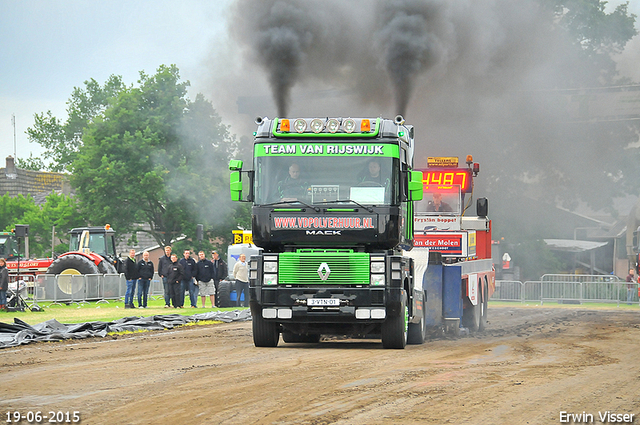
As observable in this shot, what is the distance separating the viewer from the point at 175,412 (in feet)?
23.7

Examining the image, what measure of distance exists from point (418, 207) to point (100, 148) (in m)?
28.5

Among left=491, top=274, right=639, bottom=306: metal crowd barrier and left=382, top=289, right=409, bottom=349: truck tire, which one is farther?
left=491, top=274, right=639, bottom=306: metal crowd barrier

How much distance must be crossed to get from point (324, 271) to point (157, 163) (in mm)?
31526

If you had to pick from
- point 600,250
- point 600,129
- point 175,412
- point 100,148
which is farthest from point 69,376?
point 600,250

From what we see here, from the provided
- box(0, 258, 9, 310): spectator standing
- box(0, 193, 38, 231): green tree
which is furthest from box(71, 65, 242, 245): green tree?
box(0, 258, 9, 310): spectator standing

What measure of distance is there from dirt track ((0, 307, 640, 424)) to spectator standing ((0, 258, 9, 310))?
339 inches

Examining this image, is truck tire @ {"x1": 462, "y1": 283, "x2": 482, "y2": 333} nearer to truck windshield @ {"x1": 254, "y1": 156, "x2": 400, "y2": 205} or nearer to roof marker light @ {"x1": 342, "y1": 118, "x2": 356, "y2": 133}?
truck windshield @ {"x1": 254, "y1": 156, "x2": 400, "y2": 205}

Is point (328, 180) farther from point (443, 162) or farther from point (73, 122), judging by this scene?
point (73, 122)

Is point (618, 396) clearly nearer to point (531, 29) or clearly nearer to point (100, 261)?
point (531, 29)

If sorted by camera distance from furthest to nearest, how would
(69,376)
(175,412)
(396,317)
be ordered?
1. (396,317)
2. (69,376)
3. (175,412)

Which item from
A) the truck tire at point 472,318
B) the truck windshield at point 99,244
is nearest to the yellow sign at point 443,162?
the truck tire at point 472,318

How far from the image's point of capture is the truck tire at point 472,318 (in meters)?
17.0

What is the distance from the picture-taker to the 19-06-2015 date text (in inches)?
268

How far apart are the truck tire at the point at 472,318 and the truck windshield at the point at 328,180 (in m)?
5.19
